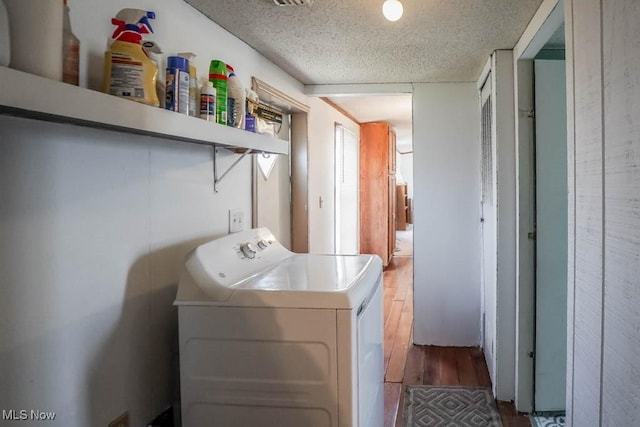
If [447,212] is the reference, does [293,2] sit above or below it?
above

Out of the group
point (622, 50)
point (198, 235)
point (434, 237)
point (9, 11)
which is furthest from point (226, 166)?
point (434, 237)

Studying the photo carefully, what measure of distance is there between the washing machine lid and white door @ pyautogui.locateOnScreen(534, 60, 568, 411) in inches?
37.7

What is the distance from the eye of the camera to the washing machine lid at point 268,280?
1388 mm

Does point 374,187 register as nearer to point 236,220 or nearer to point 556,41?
point 556,41

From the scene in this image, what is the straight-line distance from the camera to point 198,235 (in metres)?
1.88

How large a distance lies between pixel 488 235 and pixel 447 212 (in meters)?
0.50

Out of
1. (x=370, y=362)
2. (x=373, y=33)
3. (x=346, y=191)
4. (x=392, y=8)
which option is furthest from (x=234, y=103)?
(x=346, y=191)

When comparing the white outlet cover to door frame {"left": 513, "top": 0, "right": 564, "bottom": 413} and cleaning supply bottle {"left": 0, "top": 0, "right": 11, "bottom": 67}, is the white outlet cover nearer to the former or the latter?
door frame {"left": 513, "top": 0, "right": 564, "bottom": 413}

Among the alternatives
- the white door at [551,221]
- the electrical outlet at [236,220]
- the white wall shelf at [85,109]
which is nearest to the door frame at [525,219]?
the white door at [551,221]

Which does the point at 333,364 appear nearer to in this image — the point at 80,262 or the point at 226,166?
the point at 80,262

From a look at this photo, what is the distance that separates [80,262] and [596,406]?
144 cm

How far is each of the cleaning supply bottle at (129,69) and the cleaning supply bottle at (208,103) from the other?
28 centimetres

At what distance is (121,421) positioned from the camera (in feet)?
4.75

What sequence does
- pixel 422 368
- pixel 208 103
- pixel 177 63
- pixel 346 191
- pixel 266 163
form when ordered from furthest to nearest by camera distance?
1. pixel 346 191
2. pixel 422 368
3. pixel 266 163
4. pixel 208 103
5. pixel 177 63
